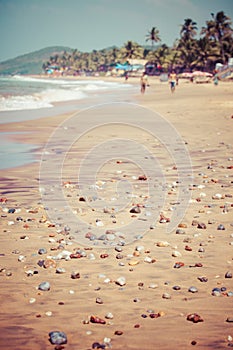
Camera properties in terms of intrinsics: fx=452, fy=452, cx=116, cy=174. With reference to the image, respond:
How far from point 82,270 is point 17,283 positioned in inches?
27.4

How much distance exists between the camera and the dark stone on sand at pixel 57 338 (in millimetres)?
3486

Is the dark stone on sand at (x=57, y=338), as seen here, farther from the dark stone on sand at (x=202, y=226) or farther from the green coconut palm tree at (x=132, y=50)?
the green coconut palm tree at (x=132, y=50)

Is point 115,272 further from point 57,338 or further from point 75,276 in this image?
point 57,338

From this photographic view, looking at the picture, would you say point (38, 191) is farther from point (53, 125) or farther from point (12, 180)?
point (53, 125)

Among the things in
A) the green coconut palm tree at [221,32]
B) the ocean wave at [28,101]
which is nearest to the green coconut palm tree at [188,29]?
the green coconut palm tree at [221,32]

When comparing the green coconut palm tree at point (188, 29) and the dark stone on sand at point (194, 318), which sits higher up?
the green coconut palm tree at point (188, 29)

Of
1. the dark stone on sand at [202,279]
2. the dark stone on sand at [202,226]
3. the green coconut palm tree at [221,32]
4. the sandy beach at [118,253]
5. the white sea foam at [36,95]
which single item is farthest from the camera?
the green coconut palm tree at [221,32]

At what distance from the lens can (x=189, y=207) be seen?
23.0 feet

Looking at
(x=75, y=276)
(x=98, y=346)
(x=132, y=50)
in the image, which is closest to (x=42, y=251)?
(x=75, y=276)

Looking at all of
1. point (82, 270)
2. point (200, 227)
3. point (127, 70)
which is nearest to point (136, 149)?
point (200, 227)

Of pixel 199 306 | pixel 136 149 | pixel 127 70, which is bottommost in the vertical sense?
pixel 199 306

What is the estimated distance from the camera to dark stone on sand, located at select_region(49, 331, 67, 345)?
11.4 ft

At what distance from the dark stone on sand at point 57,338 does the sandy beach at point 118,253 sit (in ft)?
0.11

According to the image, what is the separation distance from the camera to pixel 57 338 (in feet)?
11.5
